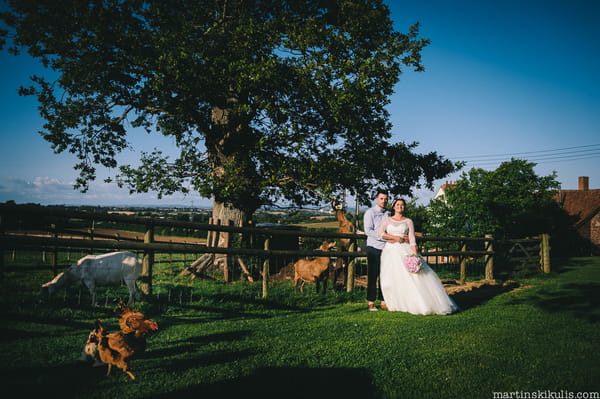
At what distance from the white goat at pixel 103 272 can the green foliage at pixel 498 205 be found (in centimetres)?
1833

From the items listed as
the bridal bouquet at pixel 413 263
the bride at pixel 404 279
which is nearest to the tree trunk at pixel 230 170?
the bride at pixel 404 279

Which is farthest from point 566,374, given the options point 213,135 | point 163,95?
point 213,135

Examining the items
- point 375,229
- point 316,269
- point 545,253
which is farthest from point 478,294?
point 545,253

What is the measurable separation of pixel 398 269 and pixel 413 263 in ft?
1.10

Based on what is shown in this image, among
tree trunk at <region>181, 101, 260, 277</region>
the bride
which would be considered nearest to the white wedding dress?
the bride

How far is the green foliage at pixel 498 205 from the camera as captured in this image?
774 inches

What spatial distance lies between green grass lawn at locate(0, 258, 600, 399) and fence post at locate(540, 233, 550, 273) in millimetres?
9951

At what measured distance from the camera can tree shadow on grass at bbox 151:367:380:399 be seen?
9.59 feet

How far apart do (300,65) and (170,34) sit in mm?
4209

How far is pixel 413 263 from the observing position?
247 inches

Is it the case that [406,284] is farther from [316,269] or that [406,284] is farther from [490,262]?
[490,262]

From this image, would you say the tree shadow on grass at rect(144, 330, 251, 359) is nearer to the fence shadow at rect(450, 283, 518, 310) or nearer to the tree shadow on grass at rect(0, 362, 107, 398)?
the tree shadow on grass at rect(0, 362, 107, 398)

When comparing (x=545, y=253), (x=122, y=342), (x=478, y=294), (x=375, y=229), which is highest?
(x=375, y=229)

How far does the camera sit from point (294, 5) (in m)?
12.5
